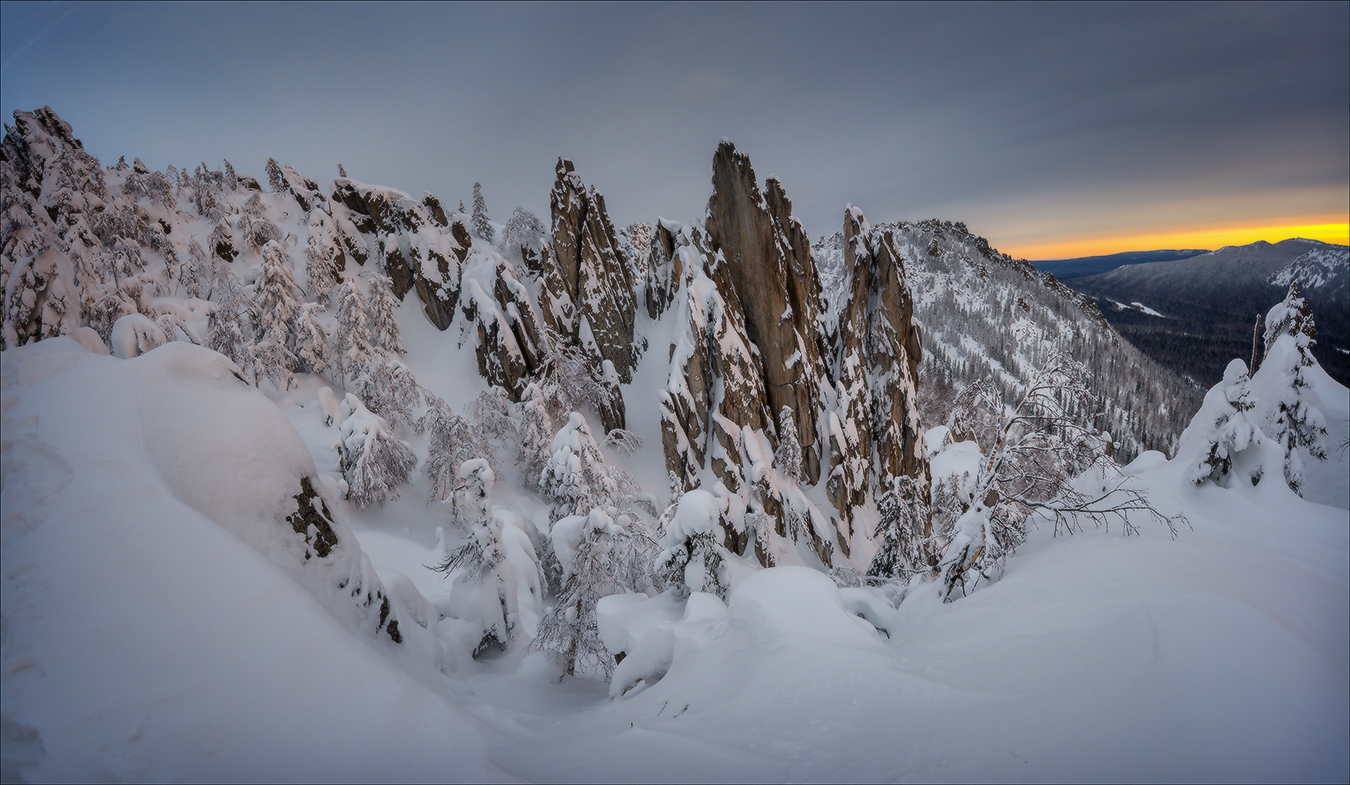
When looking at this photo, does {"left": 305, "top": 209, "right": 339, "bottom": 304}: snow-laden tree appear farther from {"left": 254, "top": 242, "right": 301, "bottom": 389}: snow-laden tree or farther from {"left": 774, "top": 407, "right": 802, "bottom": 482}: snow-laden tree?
{"left": 774, "top": 407, "right": 802, "bottom": 482}: snow-laden tree

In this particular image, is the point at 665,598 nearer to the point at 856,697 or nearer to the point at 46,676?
the point at 856,697

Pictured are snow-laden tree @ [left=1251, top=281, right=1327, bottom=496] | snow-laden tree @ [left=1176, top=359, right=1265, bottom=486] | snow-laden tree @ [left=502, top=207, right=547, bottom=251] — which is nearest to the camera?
snow-laden tree @ [left=1176, top=359, right=1265, bottom=486]

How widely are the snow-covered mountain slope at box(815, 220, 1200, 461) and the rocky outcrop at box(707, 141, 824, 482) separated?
94.7 feet

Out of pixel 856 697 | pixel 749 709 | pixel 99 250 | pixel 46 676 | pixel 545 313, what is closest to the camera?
pixel 46 676

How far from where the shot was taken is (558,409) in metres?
22.7

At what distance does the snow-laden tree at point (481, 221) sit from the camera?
27562 millimetres

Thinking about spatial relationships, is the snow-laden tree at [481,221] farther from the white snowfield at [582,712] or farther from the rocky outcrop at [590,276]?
the white snowfield at [582,712]

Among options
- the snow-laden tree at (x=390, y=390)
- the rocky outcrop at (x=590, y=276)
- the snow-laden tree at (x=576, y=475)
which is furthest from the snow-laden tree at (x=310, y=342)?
the snow-laden tree at (x=576, y=475)

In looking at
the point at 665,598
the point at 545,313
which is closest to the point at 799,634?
the point at 665,598

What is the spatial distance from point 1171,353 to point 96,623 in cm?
14134

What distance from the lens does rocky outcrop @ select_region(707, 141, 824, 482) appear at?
75.8 feet

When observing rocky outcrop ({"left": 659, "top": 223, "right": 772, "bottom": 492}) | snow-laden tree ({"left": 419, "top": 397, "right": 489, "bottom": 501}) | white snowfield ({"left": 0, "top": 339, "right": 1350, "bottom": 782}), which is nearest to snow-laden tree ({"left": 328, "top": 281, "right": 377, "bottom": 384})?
snow-laden tree ({"left": 419, "top": 397, "right": 489, "bottom": 501})

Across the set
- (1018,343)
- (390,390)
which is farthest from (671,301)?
(1018,343)

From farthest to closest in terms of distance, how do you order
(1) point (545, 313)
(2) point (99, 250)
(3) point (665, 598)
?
1. (1) point (545, 313)
2. (2) point (99, 250)
3. (3) point (665, 598)
